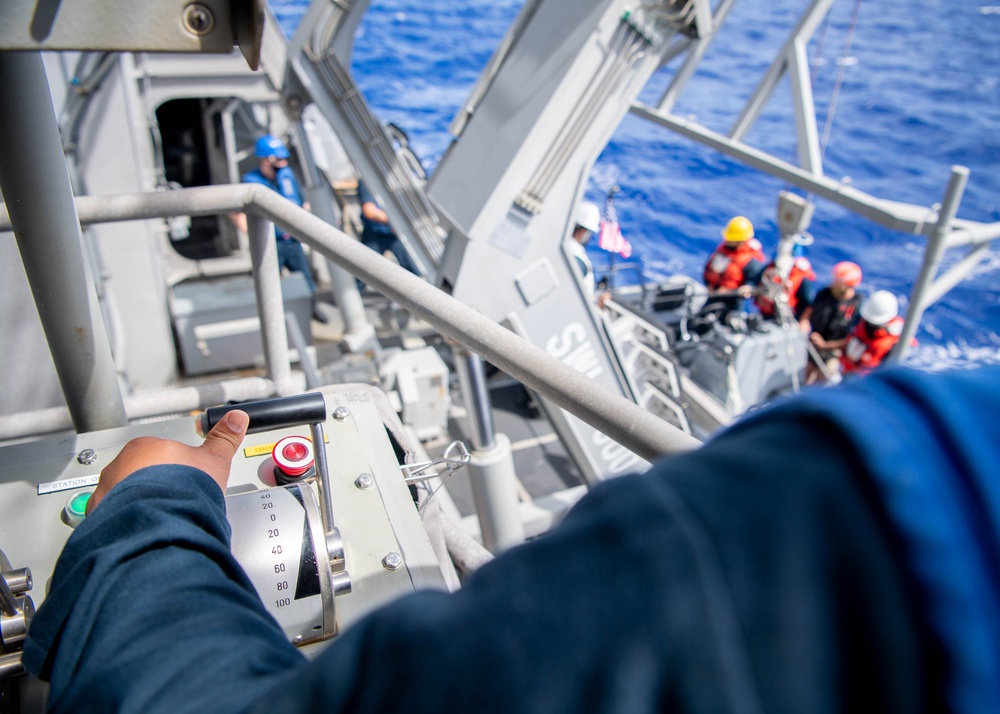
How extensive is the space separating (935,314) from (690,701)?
14.8m

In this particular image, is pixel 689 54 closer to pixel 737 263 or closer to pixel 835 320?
pixel 737 263

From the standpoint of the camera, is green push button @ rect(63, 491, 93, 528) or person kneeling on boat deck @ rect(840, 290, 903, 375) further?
person kneeling on boat deck @ rect(840, 290, 903, 375)

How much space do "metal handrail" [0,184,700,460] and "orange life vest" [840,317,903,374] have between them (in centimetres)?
639

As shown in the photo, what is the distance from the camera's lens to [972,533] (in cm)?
34

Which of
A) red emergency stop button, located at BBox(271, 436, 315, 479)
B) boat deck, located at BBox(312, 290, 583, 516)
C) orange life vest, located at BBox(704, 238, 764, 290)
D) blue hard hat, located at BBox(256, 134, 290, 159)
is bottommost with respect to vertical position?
boat deck, located at BBox(312, 290, 583, 516)

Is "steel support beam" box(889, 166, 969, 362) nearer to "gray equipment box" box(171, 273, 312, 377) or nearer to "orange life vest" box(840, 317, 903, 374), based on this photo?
"orange life vest" box(840, 317, 903, 374)

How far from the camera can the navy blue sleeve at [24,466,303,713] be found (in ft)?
1.72

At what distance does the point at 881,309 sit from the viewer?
6.63 meters

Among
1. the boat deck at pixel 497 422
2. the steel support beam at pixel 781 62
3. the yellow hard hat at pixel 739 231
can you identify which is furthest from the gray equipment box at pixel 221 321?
the yellow hard hat at pixel 739 231

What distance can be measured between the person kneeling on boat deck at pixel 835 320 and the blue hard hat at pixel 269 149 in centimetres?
543

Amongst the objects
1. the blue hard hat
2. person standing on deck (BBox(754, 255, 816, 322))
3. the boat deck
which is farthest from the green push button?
person standing on deck (BBox(754, 255, 816, 322))

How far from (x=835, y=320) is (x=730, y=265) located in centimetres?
122

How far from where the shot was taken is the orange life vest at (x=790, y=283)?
7.45 m

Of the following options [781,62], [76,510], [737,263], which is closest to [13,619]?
→ [76,510]
